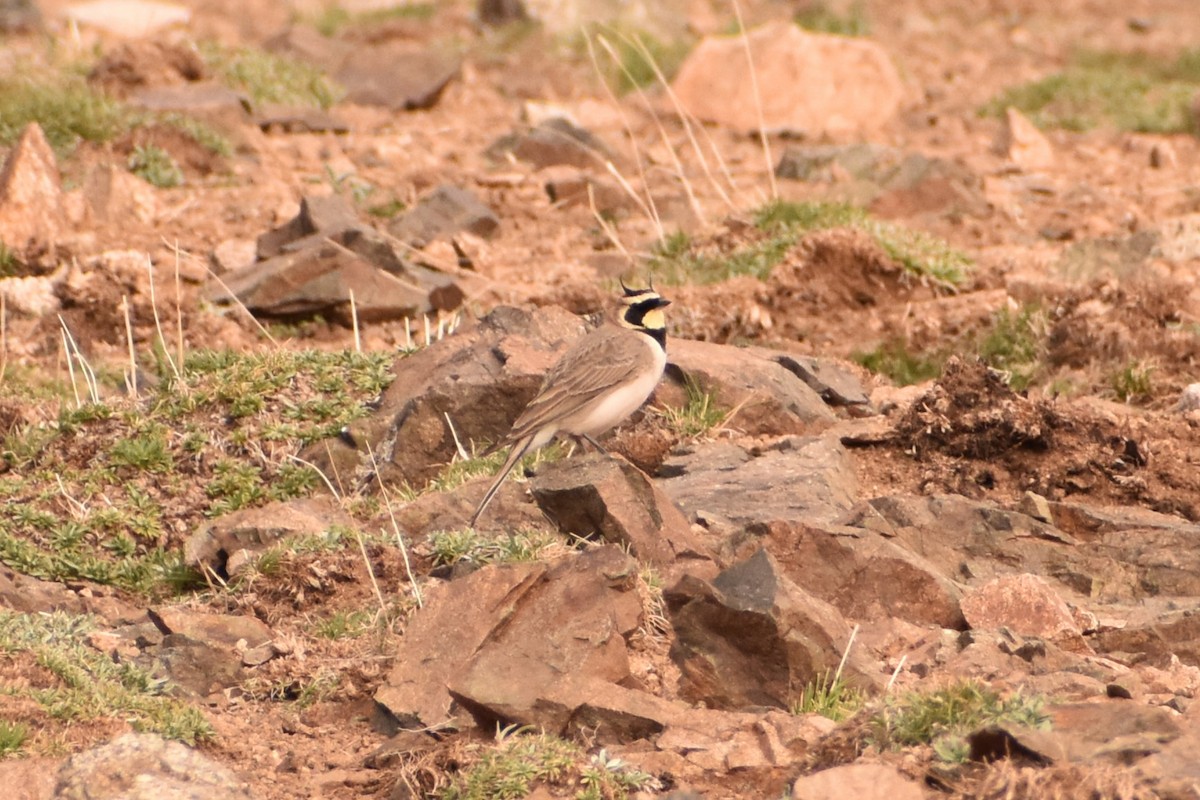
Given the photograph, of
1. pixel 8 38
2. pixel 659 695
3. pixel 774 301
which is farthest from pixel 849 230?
pixel 8 38

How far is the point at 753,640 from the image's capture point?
209 inches

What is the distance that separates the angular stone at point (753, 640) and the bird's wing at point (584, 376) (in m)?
1.50

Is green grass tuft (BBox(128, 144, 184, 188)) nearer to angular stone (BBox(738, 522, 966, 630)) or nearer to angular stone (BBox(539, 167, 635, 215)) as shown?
angular stone (BBox(539, 167, 635, 215))

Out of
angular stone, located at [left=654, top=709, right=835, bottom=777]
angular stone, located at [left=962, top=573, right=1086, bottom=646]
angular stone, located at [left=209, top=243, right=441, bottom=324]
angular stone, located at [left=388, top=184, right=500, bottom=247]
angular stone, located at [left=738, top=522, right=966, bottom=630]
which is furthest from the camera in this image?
angular stone, located at [left=388, top=184, right=500, bottom=247]

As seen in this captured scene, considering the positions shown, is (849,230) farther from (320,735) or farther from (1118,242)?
(320,735)

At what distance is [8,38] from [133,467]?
1073 cm

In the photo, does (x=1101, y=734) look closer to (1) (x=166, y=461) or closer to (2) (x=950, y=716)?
(2) (x=950, y=716)

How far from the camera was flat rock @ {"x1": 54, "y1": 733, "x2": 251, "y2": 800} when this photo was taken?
15.0ft

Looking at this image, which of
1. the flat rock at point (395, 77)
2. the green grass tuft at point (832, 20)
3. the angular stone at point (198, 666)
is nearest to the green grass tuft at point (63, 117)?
the flat rock at point (395, 77)

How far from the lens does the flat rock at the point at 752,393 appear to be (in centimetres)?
780

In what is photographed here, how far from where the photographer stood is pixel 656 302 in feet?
24.2

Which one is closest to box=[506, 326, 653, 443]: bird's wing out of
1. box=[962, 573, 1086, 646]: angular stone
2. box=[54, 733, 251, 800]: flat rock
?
box=[962, 573, 1086, 646]: angular stone

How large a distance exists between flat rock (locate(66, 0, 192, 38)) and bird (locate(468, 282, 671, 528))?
471 inches

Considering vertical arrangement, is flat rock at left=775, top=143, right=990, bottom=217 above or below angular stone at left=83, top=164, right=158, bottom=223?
below
